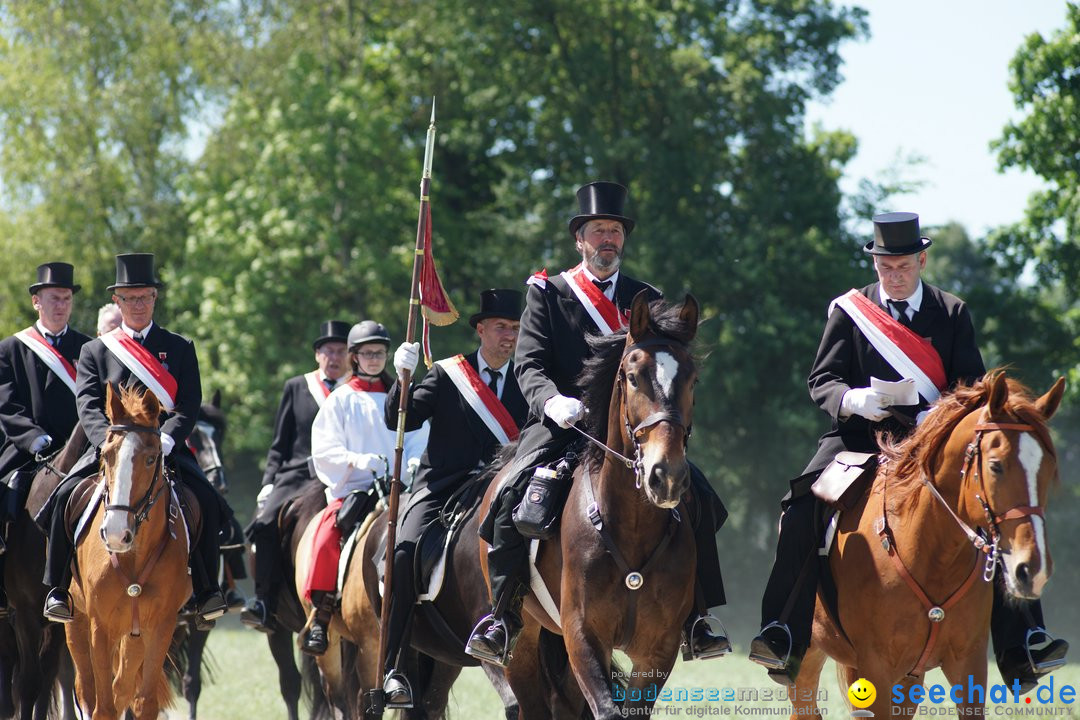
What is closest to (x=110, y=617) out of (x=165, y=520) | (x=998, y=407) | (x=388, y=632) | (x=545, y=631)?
(x=165, y=520)

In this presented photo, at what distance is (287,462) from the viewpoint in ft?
44.1

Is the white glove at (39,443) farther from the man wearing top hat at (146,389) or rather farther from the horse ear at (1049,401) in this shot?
the horse ear at (1049,401)

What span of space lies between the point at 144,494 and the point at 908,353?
5.10m

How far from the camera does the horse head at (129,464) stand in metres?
8.87

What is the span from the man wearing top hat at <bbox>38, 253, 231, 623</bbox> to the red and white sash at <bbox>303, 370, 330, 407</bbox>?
2.55m

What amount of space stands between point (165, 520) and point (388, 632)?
5.79 ft

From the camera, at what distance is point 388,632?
954 cm

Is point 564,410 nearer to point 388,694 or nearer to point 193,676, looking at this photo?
point 388,694

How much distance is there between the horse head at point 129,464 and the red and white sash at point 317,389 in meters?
3.82

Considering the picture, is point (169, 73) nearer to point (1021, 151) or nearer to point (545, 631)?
point (1021, 151)

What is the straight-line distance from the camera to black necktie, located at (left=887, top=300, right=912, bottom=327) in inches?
323

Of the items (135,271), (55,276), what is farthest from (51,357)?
(135,271)

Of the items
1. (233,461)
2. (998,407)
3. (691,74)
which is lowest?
(233,461)

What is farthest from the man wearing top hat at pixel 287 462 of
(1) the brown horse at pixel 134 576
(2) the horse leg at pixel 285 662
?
(1) the brown horse at pixel 134 576
